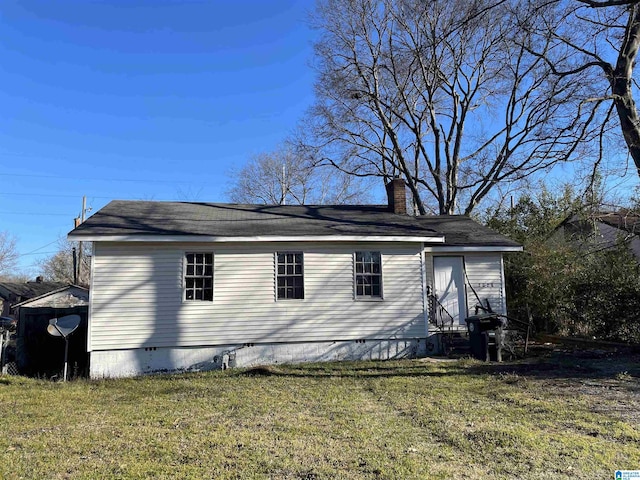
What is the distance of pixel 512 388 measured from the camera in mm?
8047

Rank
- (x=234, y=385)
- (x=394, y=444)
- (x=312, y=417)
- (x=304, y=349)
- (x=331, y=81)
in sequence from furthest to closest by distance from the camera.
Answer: (x=331, y=81)
(x=304, y=349)
(x=234, y=385)
(x=312, y=417)
(x=394, y=444)

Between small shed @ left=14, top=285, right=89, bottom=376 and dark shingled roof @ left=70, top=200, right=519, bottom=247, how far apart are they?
2361mm

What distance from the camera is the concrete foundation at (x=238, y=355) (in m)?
10.7

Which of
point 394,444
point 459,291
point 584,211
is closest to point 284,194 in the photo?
point 459,291

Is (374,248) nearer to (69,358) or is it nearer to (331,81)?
(69,358)

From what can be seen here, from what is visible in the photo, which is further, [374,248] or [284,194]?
[284,194]

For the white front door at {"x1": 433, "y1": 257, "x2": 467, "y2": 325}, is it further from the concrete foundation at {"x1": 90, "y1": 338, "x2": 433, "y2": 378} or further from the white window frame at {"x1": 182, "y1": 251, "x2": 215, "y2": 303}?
the white window frame at {"x1": 182, "y1": 251, "x2": 215, "y2": 303}

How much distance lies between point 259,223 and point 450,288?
597 cm

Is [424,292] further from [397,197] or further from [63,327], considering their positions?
[63,327]

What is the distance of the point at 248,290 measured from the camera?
11.4 metres

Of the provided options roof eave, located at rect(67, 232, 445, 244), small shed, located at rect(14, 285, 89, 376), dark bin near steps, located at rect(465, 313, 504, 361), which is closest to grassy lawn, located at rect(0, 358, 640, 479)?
dark bin near steps, located at rect(465, 313, 504, 361)

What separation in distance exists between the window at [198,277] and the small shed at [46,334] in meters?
3.07

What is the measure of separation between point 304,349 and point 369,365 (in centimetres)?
173

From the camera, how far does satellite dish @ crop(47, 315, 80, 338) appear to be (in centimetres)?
1011
